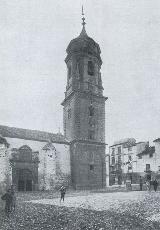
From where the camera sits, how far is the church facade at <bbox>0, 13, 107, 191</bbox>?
3384 centimetres

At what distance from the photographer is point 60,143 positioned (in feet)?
122

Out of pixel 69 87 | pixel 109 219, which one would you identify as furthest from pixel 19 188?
pixel 109 219

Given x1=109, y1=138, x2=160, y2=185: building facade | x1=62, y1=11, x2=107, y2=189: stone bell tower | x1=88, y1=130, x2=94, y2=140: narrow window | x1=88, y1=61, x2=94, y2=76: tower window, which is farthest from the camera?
x1=109, y1=138, x2=160, y2=185: building facade

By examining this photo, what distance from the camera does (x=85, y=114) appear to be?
1459 inches

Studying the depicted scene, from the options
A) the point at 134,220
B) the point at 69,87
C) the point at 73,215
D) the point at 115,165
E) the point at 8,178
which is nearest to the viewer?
the point at 134,220

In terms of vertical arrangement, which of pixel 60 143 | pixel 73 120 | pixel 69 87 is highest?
pixel 69 87

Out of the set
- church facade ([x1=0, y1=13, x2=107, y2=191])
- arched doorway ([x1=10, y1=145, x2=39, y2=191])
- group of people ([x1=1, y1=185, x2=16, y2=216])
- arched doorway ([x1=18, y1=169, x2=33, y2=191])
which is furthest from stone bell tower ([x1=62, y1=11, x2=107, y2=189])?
group of people ([x1=1, y1=185, x2=16, y2=216])

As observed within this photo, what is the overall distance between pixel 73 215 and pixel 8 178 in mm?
21292

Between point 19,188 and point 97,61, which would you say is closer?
point 19,188

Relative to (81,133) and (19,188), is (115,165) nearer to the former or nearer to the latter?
(81,133)

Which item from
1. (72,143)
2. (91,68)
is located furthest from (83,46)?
(72,143)

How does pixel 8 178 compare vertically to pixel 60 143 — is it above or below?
below

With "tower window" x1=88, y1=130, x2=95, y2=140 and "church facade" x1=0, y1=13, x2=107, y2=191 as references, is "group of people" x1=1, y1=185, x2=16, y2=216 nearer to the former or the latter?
"church facade" x1=0, y1=13, x2=107, y2=191

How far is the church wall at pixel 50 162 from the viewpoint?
3480 centimetres
